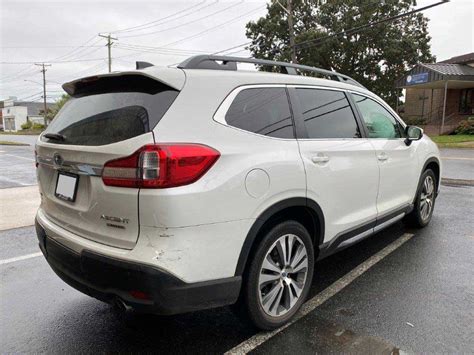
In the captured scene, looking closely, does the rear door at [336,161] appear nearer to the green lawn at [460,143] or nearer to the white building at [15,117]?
the green lawn at [460,143]

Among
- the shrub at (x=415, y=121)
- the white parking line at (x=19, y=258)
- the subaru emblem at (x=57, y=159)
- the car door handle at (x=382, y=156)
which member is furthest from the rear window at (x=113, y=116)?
the shrub at (x=415, y=121)

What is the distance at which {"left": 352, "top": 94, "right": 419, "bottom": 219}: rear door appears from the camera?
383cm

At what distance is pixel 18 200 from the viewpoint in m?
7.38

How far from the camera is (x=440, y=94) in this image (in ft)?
91.7

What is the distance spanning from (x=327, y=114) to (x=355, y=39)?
31.5 metres

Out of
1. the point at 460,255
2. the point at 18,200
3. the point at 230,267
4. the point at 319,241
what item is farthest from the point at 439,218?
the point at 18,200

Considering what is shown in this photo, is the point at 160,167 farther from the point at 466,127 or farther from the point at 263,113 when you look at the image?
the point at 466,127

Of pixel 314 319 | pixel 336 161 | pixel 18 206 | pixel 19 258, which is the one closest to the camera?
pixel 314 319

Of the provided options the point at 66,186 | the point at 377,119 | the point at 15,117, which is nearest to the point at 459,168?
the point at 377,119

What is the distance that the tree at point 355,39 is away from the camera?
30.6 m

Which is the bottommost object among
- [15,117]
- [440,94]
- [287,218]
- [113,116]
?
[287,218]

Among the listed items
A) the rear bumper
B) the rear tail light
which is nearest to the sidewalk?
the rear bumper

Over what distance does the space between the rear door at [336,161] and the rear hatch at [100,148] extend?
1.15 metres

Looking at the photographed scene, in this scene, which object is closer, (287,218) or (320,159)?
(287,218)
